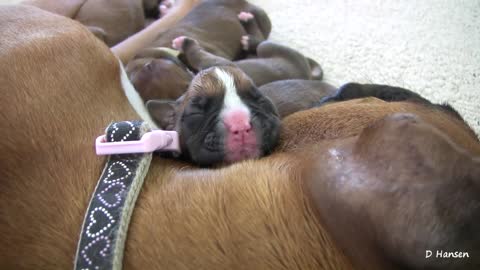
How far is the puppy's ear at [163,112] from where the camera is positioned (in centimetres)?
145

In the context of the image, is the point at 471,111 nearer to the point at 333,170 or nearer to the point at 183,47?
the point at 183,47

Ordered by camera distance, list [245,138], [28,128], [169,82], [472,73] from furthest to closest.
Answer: [472,73], [169,82], [245,138], [28,128]

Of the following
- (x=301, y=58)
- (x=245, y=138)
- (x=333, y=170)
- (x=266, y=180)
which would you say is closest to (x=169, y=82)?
(x=245, y=138)

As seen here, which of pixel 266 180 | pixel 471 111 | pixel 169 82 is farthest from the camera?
pixel 471 111

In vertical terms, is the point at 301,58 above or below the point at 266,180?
below

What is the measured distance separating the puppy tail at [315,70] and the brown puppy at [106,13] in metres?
0.95

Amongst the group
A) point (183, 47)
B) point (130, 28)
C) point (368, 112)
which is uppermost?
point (368, 112)

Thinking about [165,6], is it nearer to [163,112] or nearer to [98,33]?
[98,33]

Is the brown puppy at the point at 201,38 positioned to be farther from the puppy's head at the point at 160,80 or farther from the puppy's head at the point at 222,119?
the puppy's head at the point at 222,119

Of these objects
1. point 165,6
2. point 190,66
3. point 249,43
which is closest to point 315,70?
point 249,43

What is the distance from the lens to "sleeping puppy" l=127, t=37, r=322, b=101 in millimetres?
1717

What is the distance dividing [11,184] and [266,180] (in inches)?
19.5

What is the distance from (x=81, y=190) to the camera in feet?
3.03

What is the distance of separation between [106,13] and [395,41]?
4.76 ft
